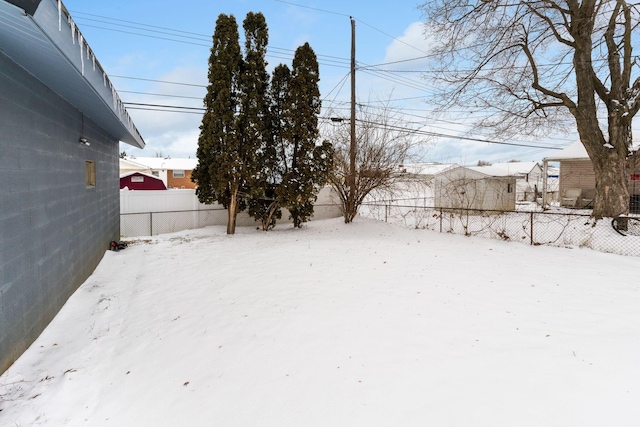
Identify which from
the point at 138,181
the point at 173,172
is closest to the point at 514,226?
the point at 138,181

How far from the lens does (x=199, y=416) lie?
2.19 meters

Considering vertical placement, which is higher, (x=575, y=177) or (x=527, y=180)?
Answer: (x=527, y=180)

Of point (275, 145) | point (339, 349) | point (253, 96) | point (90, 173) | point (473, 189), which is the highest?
point (253, 96)

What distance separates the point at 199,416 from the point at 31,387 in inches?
56.5

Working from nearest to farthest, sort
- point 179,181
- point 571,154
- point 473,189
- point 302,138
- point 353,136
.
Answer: point 302,138, point 353,136, point 473,189, point 571,154, point 179,181

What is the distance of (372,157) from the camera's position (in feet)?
38.2

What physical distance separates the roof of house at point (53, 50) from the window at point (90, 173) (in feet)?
5.10

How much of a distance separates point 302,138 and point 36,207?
7.57 m

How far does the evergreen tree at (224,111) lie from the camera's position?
31.1 feet

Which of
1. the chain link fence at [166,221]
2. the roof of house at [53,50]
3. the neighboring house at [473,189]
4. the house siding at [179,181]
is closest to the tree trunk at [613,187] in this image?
the neighboring house at [473,189]

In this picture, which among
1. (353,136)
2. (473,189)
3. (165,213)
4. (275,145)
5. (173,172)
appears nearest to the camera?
(165,213)

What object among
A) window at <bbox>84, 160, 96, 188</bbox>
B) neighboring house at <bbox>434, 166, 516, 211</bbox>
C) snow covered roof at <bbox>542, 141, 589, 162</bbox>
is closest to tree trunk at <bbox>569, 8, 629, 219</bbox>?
neighboring house at <bbox>434, 166, 516, 211</bbox>

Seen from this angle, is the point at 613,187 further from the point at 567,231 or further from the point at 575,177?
A: the point at 575,177

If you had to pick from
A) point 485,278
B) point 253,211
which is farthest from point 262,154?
point 485,278
